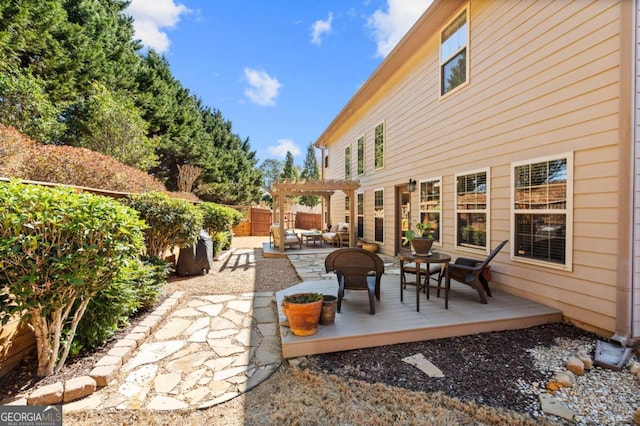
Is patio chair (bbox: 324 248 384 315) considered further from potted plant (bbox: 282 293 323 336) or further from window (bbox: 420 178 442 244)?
window (bbox: 420 178 442 244)

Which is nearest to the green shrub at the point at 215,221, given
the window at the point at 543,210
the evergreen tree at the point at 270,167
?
the window at the point at 543,210

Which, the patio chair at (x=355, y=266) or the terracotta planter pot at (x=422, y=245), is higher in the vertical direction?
the terracotta planter pot at (x=422, y=245)

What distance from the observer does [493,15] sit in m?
4.73

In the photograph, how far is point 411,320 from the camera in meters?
3.37

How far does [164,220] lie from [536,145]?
6.06 meters

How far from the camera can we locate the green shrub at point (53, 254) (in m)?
2.02

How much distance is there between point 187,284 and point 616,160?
665 cm

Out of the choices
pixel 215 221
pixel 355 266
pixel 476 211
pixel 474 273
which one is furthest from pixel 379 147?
pixel 355 266

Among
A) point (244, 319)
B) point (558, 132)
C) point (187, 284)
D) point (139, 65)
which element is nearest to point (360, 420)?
point (244, 319)

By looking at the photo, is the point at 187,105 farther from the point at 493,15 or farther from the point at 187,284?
the point at 493,15

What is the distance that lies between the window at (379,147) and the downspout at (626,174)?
6.00 meters

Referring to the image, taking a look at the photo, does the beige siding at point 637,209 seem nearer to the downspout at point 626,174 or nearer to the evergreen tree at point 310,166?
the downspout at point 626,174

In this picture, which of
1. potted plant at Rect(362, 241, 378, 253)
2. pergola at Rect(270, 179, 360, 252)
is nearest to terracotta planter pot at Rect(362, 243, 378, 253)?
potted plant at Rect(362, 241, 378, 253)

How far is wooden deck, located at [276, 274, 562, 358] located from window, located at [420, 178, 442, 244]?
6.91 ft
